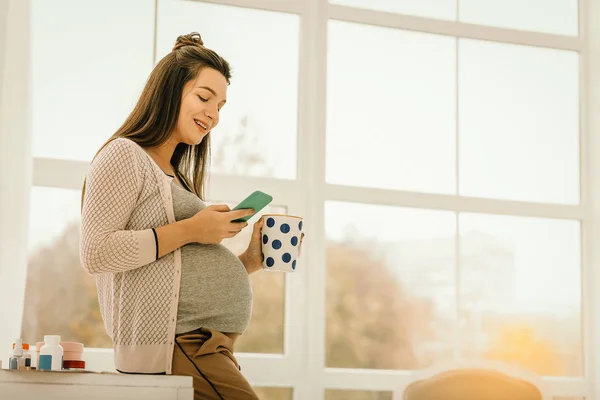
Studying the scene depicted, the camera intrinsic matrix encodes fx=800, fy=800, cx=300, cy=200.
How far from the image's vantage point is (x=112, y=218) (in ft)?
4.17

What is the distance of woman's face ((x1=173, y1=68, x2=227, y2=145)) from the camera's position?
Answer: 1445 mm

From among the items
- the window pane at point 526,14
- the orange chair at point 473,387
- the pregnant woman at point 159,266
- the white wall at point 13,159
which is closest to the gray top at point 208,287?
the pregnant woman at point 159,266

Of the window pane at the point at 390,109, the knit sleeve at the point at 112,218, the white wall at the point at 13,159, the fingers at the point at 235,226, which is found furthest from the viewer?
the window pane at the point at 390,109

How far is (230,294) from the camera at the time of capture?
1366 millimetres

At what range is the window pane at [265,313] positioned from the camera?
231cm

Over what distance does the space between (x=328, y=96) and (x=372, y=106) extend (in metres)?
0.15

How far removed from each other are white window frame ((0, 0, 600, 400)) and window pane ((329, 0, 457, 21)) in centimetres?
3

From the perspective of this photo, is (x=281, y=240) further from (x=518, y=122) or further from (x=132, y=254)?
(x=518, y=122)

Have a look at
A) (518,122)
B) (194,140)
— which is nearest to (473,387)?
(518,122)

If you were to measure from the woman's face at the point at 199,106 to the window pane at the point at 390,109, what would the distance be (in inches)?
40.3

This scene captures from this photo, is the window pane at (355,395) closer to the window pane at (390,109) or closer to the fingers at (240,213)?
the window pane at (390,109)

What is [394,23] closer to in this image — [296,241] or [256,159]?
[256,159]

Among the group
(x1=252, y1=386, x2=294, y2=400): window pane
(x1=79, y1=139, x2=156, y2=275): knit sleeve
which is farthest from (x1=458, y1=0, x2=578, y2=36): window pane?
(x1=79, y1=139, x2=156, y2=275): knit sleeve

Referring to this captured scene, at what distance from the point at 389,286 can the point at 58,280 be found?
98 centimetres
